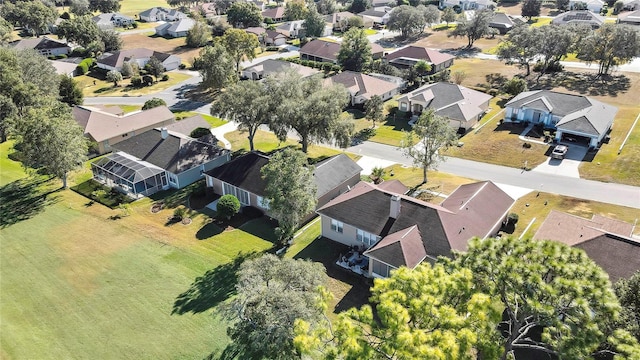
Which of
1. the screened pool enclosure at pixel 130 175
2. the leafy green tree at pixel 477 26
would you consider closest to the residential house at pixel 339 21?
the leafy green tree at pixel 477 26

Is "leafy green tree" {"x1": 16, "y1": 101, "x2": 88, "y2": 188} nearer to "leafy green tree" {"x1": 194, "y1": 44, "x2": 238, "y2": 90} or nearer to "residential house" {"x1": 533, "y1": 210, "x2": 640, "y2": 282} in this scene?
"leafy green tree" {"x1": 194, "y1": 44, "x2": 238, "y2": 90}

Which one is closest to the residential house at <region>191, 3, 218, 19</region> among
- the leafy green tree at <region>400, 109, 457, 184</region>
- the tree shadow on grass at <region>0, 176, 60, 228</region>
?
the tree shadow on grass at <region>0, 176, 60, 228</region>

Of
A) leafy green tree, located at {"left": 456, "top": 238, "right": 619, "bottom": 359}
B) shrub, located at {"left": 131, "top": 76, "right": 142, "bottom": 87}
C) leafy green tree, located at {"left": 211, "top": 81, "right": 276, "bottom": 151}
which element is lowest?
shrub, located at {"left": 131, "top": 76, "right": 142, "bottom": 87}

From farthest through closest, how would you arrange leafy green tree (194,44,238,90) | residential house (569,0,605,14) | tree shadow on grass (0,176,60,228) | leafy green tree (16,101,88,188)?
1. residential house (569,0,605,14)
2. leafy green tree (194,44,238,90)
3. leafy green tree (16,101,88,188)
4. tree shadow on grass (0,176,60,228)

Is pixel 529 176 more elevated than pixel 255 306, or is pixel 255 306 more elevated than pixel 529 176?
pixel 255 306

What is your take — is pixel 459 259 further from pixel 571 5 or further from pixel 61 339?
pixel 571 5

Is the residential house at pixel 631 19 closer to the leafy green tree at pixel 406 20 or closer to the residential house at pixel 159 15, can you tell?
the leafy green tree at pixel 406 20

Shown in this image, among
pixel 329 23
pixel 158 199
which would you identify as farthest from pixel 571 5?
pixel 158 199
